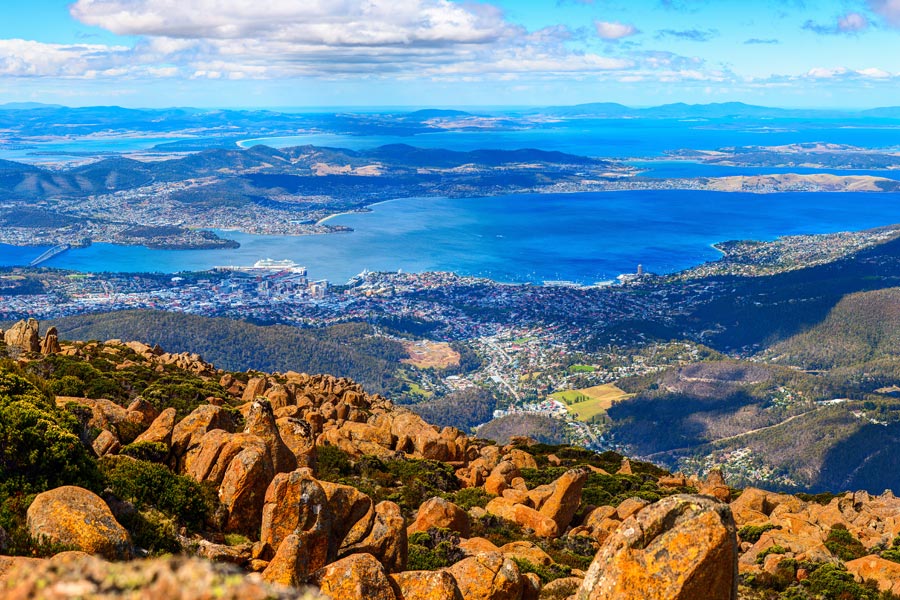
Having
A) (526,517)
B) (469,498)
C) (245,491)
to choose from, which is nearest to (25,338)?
(469,498)

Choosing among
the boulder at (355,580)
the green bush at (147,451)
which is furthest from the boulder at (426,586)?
the green bush at (147,451)

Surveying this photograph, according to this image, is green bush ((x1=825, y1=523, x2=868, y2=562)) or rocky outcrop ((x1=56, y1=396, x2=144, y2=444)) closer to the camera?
rocky outcrop ((x1=56, y1=396, x2=144, y2=444))

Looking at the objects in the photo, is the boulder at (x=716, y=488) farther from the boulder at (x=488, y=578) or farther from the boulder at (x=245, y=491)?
the boulder at (x=245, y=491)

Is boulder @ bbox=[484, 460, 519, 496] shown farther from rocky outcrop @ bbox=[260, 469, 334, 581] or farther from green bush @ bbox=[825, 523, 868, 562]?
rocky outcrop @ bbox=[260, 469, 334, 581]

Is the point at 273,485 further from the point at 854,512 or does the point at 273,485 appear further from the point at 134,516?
the point at 854,512

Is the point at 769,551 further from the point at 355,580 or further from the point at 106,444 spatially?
the point at 106,444

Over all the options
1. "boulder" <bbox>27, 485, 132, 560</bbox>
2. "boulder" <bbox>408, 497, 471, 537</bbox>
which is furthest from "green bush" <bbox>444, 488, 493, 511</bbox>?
"boulder" <bbox>27, 485, 132, 560</bbox>
